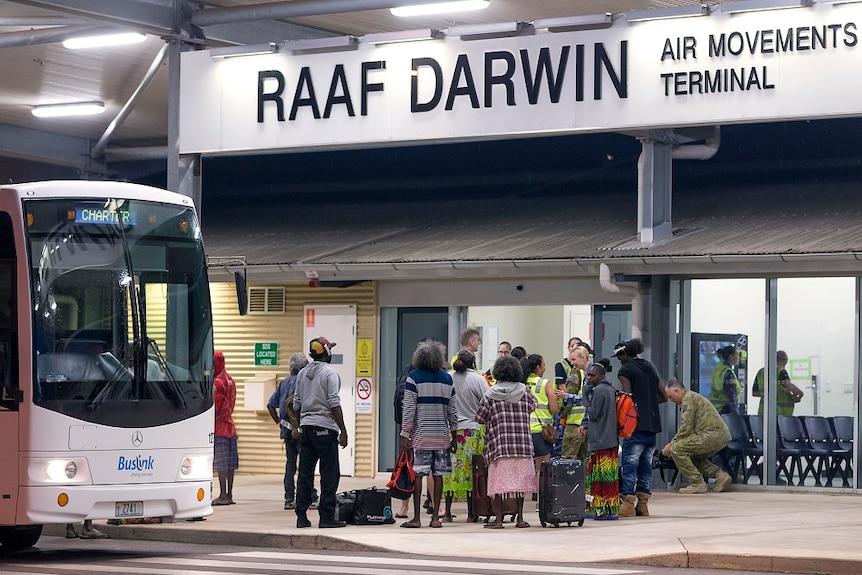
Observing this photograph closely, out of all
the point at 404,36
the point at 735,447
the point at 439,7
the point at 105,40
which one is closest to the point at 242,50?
the point at 105,40

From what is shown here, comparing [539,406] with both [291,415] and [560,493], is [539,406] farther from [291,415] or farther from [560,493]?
[291,415]

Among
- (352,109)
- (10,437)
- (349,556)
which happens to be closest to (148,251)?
(10,437)

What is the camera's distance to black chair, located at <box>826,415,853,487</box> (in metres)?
19.5

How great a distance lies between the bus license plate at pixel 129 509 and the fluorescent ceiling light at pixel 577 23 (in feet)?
26.4

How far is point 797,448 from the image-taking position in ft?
65.4

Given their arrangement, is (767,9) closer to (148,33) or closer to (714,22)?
(714,22)

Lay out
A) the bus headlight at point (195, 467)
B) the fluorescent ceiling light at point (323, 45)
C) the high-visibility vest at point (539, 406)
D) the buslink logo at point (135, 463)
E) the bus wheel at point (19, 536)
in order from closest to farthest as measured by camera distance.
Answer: the buslink logo at point (135, 463) < the bus headlight at point (195, 467) < the bus wheel at point (19, 536) < the high-visibility vest at point (539, 406) < the fluorescent ceiling light at point (323, 45)

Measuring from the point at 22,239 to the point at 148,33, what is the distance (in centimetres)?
680

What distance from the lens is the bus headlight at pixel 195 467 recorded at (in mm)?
13297

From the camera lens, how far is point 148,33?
18859 millimetres

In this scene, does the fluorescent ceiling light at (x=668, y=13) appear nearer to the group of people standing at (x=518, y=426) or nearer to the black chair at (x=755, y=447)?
the group of people standing at (x=518, y=426)

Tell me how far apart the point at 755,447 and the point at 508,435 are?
6.26 metres

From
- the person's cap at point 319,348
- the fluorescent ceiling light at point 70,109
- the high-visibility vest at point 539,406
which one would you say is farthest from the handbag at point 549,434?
the fluorescent ceiling light at point 70,109

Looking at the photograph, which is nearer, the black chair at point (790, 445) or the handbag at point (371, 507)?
the handbag at point (371, 507)
